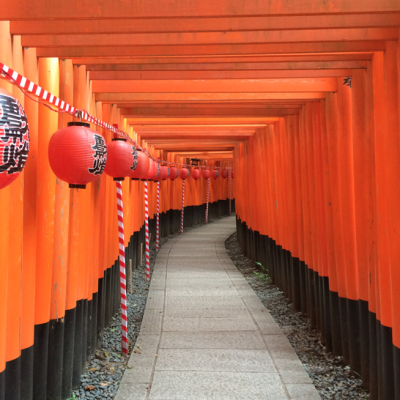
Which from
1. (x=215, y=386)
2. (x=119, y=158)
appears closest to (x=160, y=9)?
(x=119, y=158)

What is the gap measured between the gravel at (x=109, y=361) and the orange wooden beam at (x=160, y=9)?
3544 millimetres

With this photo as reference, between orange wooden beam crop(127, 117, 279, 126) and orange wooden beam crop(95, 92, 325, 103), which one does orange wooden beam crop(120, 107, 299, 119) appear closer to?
orange wooden beam crop(127, 117, 279, 126)

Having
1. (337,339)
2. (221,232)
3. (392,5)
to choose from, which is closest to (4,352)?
(392,5)

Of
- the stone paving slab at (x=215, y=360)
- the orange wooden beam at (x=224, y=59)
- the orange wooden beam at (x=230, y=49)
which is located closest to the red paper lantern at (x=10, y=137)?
the orange wooden beam at (x=230, y=49)

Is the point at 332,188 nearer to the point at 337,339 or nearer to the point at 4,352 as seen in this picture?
the point at 337,339

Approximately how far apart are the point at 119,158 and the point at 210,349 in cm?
268

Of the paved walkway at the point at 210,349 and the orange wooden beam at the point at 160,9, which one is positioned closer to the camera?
the orange wooden beam at the point at 160,9

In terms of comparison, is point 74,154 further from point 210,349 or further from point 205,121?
point 205,121

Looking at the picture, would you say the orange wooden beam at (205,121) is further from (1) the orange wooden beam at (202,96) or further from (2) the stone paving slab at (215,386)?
(2) the stone paving slab at (215,386)

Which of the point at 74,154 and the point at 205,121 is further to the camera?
the point at 205,121

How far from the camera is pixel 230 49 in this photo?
12.7ft

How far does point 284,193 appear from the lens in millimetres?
8414

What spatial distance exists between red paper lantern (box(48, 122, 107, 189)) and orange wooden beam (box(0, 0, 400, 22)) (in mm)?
796

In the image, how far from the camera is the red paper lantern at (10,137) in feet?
6.68
